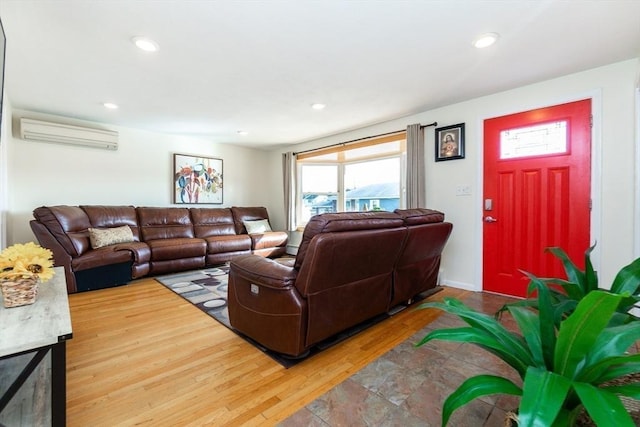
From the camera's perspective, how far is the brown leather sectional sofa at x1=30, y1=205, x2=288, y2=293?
123 inches

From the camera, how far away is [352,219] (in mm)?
1844

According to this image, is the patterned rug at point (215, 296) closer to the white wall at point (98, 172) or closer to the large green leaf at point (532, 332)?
the large green leaf at point (532, 332)

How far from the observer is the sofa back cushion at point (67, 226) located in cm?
314

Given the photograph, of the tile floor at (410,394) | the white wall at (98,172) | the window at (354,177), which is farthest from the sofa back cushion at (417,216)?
the white wall at (98,172)

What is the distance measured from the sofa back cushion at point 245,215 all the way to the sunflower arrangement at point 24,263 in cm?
378

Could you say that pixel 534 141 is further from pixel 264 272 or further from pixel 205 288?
pixel 205 288

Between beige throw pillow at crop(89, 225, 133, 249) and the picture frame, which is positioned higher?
the picture frame

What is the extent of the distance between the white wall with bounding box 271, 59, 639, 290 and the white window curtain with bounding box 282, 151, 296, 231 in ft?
8.40

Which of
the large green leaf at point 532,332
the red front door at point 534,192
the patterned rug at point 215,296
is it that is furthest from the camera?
the red front door at point 534,192

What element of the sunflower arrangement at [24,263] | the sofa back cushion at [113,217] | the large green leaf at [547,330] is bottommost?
the large green leaf at [547,330]

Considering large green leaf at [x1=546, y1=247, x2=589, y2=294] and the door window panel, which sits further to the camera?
the door window panel

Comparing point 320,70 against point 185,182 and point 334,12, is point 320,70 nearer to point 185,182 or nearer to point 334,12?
point 334,12

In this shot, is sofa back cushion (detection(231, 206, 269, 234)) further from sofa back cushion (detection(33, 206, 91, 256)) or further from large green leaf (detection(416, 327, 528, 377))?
large green leaf (detection(416, 327, 528, 377))

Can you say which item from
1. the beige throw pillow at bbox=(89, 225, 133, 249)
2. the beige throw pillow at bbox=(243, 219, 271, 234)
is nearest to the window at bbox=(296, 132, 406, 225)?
the beige throw pillow at bbox=(243, 219, 271, 234)
